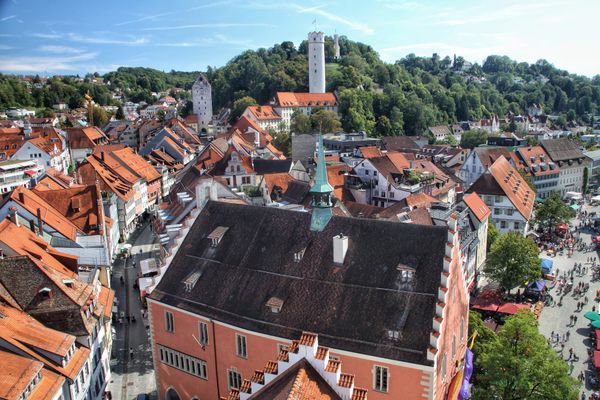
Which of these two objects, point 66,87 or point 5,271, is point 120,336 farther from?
point 66,87

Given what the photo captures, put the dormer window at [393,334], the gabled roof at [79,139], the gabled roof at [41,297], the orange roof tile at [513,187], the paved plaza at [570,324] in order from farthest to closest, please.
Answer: the gabled roof at [79,139], the orange roof tile at [513,187], the paved plaza at [570,324], the gabled roof at [41,297], the dormer window at [393,334]

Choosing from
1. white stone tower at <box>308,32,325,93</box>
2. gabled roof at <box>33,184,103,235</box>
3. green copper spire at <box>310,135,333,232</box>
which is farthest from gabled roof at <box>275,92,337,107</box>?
green copper spire at <box>310,135,333,232</box>

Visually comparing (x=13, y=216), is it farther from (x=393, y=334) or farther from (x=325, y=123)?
(x=325, y=123)

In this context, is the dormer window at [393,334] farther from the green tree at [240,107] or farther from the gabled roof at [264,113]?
the green tree at [240,107]

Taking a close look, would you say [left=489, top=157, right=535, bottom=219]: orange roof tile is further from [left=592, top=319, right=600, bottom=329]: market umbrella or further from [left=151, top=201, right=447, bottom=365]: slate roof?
[left=151, top=201, right=447, bottom=365]: slate roof

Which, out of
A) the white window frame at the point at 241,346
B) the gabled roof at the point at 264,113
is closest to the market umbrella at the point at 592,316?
the white window frame at the point at 241,346

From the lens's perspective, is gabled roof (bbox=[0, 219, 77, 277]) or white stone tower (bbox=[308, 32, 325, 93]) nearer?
gabled roof (bbox=[0, 219, 77, 277])
